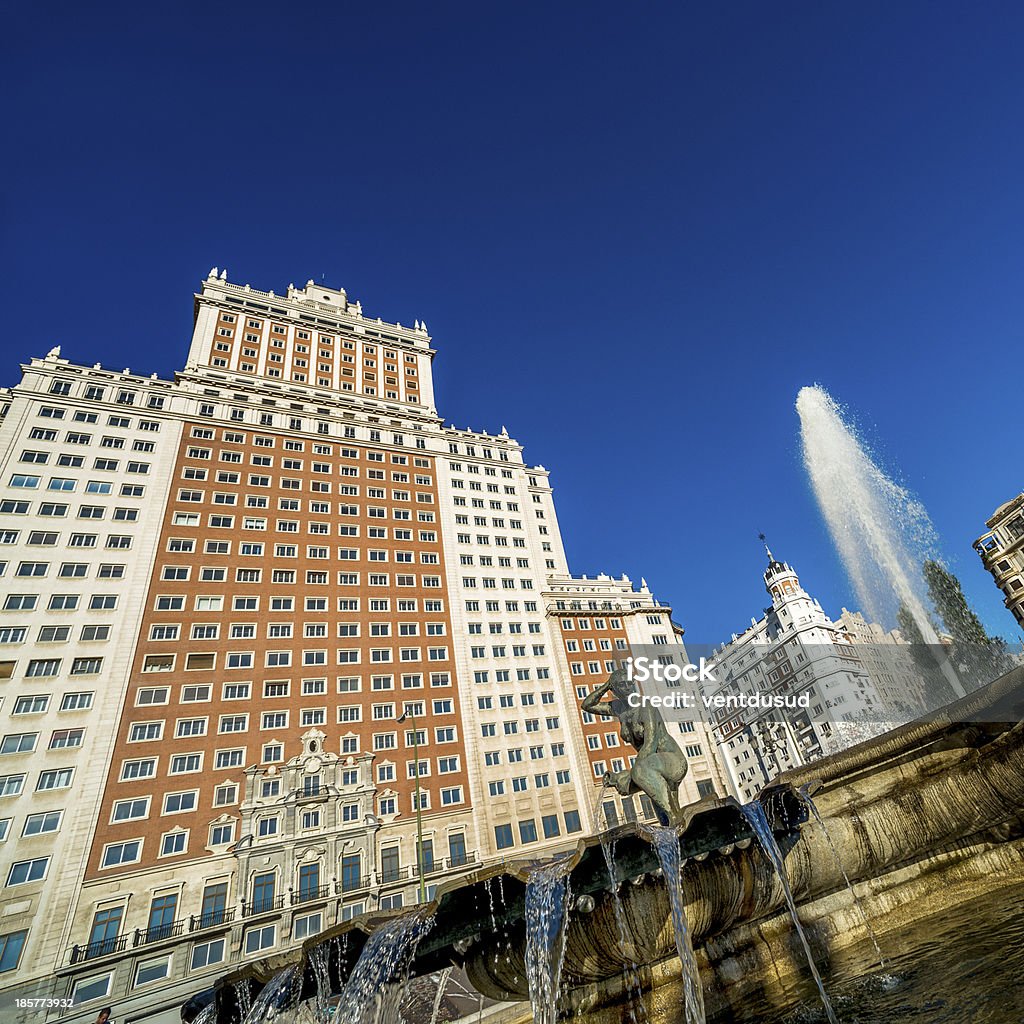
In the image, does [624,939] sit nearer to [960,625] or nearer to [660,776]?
[660,776]

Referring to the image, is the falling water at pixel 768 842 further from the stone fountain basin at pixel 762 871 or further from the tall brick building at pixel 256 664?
the tall brick building at pixel 256 664

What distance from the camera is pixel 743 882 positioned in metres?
6.42

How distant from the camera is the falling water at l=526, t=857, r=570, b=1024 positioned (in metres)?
5.60

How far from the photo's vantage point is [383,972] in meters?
6.14

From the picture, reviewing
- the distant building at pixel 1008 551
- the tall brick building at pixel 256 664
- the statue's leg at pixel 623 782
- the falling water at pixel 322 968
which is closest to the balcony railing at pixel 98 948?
the tall brick building at pixel 256 664

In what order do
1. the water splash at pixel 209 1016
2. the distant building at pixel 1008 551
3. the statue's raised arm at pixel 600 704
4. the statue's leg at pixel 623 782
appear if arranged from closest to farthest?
the water splash at pixel 209 1016 < the statue's leg at pixel 623 782 < the statue's raised arm at pixel 600 704 < the distant building at pixel 1008 551

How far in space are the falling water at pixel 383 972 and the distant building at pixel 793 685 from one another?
74.0 metres

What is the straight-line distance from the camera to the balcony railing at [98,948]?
26938 mm

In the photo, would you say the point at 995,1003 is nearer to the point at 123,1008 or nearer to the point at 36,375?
the point at 123,1008

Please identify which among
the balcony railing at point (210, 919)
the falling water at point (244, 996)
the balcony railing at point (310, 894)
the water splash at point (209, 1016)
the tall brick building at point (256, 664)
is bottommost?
the water splash at point (209, 1016)

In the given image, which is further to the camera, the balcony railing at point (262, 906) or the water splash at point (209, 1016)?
the balcony railing at point (262, 906)

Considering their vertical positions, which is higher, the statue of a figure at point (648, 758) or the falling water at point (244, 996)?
the statue of a figure at point (648, 758)

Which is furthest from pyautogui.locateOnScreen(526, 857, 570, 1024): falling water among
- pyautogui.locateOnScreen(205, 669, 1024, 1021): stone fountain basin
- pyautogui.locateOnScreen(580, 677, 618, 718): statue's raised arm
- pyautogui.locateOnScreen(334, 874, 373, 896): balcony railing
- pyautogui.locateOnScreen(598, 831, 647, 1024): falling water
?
pyautogui.locateOnScreen(334, 874, 373, 896): balcony railing

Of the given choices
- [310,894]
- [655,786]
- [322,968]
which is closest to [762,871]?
[655,786]
